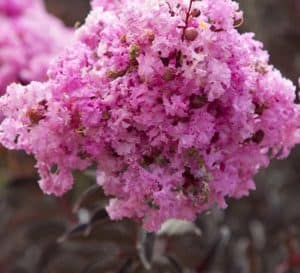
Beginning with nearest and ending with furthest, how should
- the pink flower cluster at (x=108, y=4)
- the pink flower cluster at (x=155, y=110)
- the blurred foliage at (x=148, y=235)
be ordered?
the pink flower cluster at (x=155, y=110), the pink flower cluster at (x=108, y=4), the blurred foliage at (x=148, y=235)

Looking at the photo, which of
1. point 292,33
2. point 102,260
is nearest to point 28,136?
point 102,260

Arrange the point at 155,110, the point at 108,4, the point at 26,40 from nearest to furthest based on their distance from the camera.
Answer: the point at 155,110
the point at 108,4
the point at 26,40

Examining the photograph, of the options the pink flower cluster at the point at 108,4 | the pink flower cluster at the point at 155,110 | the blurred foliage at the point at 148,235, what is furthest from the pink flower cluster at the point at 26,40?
the pink flower cluster at the point at 155,110

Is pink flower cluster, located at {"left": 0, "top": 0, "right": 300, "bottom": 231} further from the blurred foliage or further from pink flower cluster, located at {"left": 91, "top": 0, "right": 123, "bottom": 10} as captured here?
the blurred foliage

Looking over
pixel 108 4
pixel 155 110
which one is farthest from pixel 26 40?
pixel 155 110

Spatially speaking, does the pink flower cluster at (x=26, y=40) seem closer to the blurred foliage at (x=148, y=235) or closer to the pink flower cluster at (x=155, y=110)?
the blurred foliage at (x=148, y=235)

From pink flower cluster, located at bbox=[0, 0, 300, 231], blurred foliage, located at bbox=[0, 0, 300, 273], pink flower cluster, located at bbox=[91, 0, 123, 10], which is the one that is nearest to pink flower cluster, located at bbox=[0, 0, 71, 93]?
blurred foliage, located at bbox=[0, 0, 300, 273]

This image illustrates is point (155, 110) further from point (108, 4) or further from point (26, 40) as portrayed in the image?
point (26, 40)
